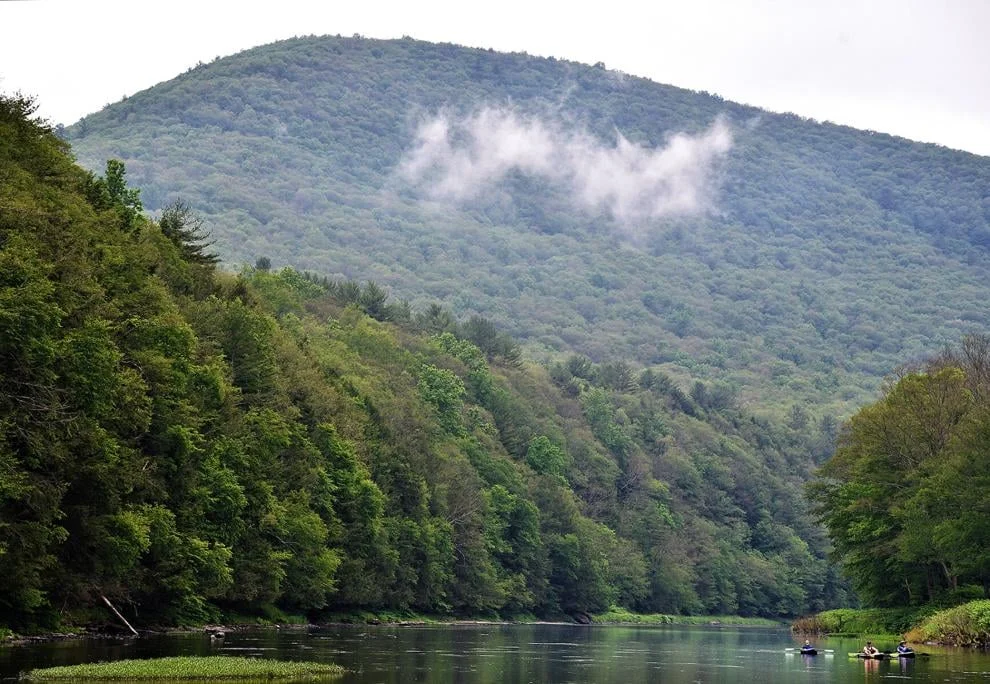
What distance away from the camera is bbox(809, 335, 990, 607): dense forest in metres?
92.2

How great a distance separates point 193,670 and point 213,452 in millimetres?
31745

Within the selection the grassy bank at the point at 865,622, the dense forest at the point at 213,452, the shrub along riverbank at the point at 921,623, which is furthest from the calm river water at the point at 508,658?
the grassy bank at the point at 865,622

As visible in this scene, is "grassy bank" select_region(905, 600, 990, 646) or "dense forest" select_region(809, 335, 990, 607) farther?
"dense forest" select_region(809, 335, 990, 607)

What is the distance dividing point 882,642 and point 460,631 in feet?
102

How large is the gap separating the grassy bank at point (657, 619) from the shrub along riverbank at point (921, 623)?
148 feet

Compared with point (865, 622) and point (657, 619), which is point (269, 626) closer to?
point (865, 622)

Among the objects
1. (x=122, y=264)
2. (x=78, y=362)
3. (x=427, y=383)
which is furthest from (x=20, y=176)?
(x=427, y=383)

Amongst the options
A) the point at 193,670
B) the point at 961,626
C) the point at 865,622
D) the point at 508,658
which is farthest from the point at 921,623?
the point at 193,670

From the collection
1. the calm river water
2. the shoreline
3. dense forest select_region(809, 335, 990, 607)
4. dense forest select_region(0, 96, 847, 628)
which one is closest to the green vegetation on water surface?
the calm river water

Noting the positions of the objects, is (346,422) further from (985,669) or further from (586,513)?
(586,513)

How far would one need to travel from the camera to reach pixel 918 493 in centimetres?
9719

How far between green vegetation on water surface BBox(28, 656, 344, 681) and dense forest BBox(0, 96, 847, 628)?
317 inches

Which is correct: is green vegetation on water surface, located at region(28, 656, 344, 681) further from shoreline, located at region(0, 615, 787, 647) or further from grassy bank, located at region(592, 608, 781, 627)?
grassy bank, located at region(592, 608, 781, 627)

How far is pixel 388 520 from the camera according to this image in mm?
120500
